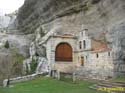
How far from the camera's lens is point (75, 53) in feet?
152

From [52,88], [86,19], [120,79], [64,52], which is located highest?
[86,19]

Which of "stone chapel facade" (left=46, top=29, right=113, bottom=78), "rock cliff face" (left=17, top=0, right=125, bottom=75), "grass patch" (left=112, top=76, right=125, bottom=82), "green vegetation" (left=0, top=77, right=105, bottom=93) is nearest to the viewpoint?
"green vegetation" (left=0, top=77, right=105, bottom=93)

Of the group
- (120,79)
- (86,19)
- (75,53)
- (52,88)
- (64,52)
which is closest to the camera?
(52,88)

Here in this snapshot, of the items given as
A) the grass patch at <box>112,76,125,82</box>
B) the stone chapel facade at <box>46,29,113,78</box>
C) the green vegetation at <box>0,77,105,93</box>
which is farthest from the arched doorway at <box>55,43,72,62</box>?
the grass patch at <box>112,76,125,82</box>

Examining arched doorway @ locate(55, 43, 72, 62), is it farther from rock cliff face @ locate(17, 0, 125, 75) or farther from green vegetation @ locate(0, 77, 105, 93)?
green vegetation @ locate(0, 77, 105, 93)

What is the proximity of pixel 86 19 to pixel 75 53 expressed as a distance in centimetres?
695

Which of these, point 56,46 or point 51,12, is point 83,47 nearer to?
point 56,46

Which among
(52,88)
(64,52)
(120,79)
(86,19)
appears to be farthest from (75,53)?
(52,88)

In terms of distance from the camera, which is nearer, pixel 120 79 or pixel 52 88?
pixel 52 88

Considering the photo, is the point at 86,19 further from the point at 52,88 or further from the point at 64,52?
the point at 52,88

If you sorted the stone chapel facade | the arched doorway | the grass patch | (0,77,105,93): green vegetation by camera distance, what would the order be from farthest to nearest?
1. the arched doorway
2. the stone chapel facade
3. the grass patch
4. (0,77,105,93): green vegetation

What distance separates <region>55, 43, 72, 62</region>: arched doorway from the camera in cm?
4597

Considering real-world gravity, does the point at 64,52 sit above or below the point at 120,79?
above

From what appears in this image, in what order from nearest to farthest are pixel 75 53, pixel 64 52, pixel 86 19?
pixel 75 53 → pixel 64 52 → pixel 86 19
